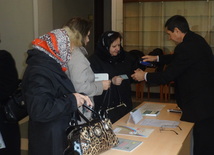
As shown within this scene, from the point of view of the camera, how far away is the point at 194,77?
273 cm

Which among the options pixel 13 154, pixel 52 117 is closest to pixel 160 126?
pixel 52 117

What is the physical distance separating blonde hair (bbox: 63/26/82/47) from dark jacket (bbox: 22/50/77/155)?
1.24 feet

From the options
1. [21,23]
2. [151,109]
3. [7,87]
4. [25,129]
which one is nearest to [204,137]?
[151,109]

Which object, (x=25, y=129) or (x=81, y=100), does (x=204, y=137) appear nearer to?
(x=81, y=100)

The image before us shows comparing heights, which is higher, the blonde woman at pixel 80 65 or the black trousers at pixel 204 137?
the blonde woman at pixel 80 65

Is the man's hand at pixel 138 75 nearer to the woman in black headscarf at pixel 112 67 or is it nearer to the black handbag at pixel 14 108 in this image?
the woman in black headscarf at pixel 112 67

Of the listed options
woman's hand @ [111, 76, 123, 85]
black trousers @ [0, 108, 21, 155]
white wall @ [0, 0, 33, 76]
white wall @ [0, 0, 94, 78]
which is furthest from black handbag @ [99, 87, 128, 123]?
white wall @ [0, 0, 33, 76]

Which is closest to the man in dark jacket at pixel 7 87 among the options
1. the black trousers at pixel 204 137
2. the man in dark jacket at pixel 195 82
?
the man in dark jacket at pixel 195 82

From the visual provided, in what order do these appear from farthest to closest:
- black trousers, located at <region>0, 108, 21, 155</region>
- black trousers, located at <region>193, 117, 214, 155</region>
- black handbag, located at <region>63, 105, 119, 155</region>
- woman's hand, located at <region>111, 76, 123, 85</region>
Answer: woman's hand, located at <region>111, 76, 123, 85</region> → black trousers, located at <region>193, 117, 214, 155</region> → black trousers, located at <region>0, 108, 21, 155</region> → black handbag, located at <region>63, 105, 119, 155</region>

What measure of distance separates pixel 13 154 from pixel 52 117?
42.5 inches

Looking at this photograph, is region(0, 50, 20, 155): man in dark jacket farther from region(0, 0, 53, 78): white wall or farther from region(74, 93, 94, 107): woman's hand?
region(0, 0, 53, 78): white wall

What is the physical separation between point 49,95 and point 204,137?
1.61m

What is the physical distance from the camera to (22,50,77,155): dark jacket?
71.0 inches

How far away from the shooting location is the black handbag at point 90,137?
171cm
